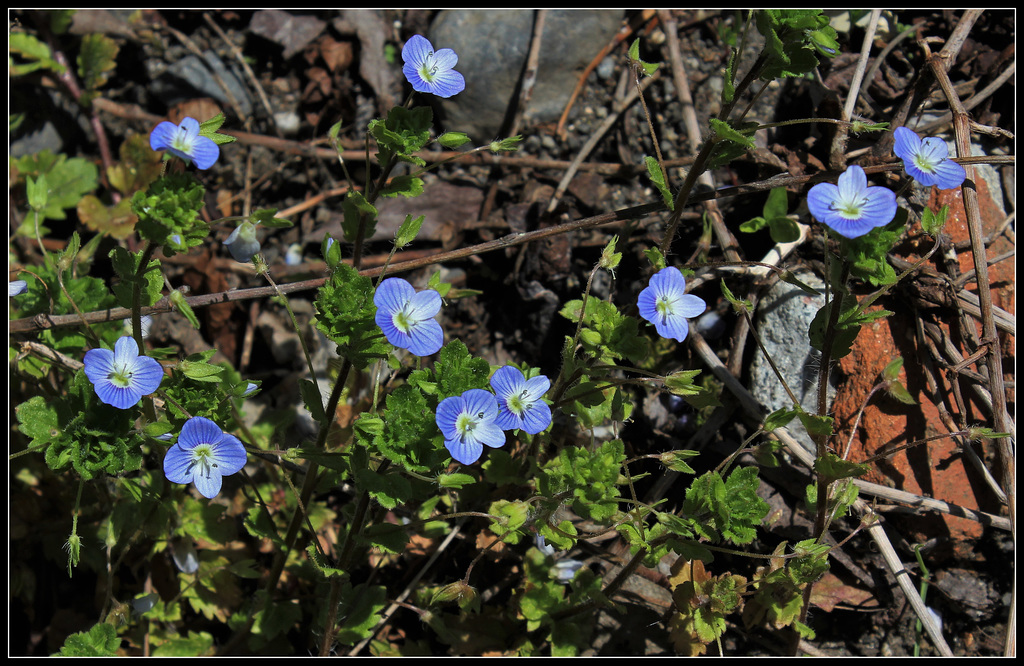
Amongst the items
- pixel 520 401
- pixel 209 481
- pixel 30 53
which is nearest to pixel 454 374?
pixel 520 401

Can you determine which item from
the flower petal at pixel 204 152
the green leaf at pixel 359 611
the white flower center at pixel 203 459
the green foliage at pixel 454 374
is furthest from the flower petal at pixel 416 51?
the green leaf at pixel 359 611

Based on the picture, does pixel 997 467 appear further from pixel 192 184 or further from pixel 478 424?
pixel 192 184

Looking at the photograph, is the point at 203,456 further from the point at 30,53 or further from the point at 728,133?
the point at 30,53

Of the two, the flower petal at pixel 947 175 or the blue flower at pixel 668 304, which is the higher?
the flower petal at pixel 947 175

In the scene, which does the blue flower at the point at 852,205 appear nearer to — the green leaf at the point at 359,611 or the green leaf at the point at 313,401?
the green leaf at the point at 313,401

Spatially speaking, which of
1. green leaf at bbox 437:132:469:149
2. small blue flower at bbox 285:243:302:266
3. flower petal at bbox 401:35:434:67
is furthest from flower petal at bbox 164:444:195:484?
small blue flower at bbox 285:243:302:266

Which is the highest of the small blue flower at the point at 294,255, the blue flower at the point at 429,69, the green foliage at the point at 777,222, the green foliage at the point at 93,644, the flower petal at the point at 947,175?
the small blue flower at the point at 294,255

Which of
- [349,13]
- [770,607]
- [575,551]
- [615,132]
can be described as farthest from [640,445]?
[349,13]
